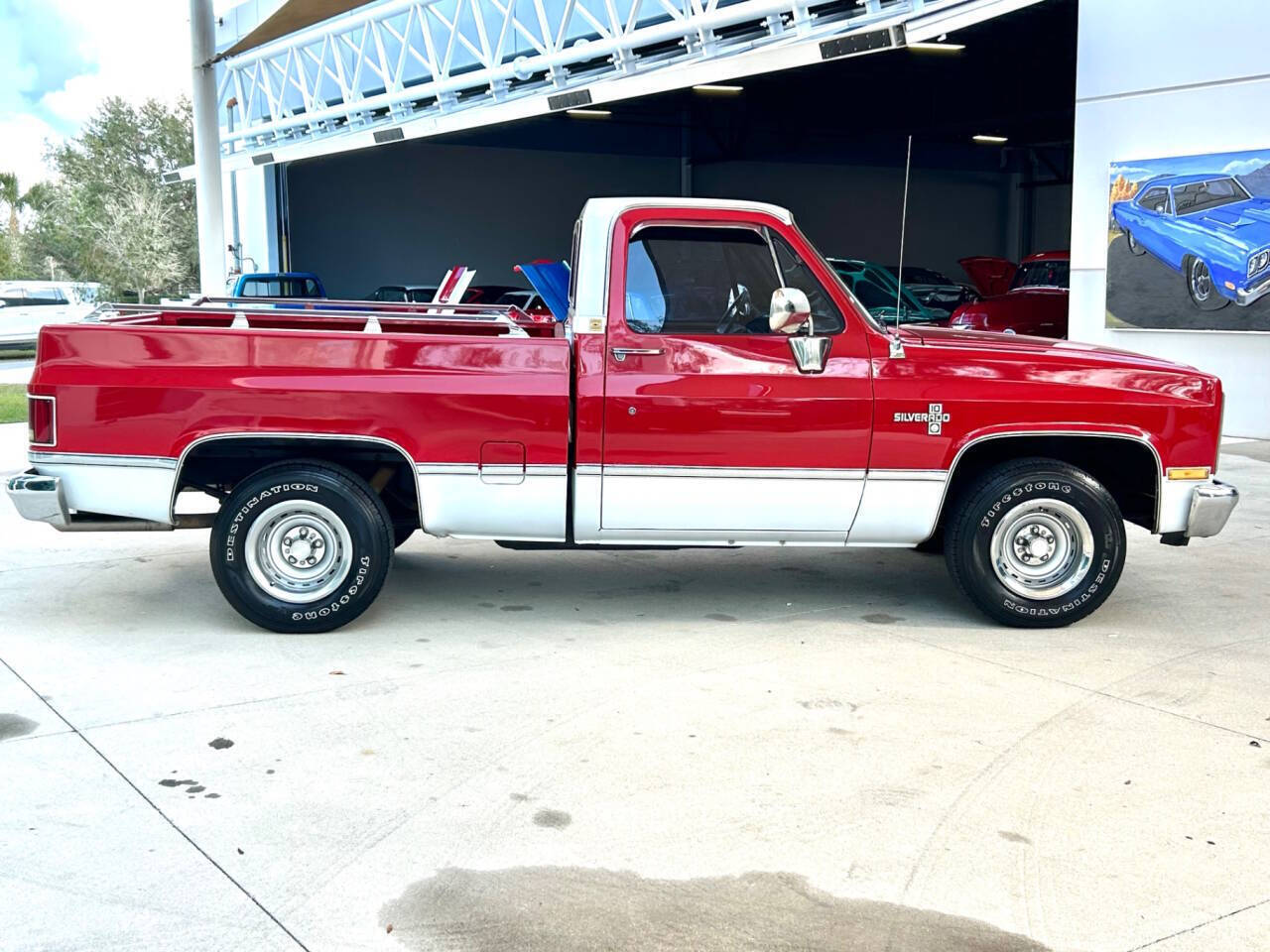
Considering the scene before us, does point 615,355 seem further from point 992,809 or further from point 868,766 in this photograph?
point 992,809

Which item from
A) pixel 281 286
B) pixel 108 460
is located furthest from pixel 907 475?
pixel 281 286

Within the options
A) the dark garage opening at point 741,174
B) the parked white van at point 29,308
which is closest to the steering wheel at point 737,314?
the dark garage opening at point 741,174

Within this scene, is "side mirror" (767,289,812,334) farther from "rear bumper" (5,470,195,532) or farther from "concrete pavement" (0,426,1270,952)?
"rear bumper" (5,470,195,532)

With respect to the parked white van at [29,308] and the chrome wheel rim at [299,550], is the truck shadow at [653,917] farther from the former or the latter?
the parked white van at [29,308]

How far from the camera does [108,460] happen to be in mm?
6039

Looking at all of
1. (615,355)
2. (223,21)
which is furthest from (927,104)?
(615,355)

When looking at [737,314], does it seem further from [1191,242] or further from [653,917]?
[1191,242]

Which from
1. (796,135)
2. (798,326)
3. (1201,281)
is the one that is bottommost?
(798,326)

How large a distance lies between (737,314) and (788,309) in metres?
0.35

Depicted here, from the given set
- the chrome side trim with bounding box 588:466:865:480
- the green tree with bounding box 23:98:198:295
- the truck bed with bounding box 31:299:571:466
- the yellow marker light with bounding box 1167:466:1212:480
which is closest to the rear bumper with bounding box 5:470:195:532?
the truck bed with bounding box 31:299:571:466

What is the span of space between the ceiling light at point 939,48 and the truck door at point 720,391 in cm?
1757

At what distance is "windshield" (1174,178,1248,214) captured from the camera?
1339 centimetres

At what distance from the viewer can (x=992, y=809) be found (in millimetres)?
4262

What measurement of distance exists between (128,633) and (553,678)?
2280mm
